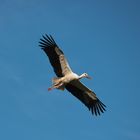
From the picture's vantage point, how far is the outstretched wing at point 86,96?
43.6 meters

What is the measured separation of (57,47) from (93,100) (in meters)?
3.46

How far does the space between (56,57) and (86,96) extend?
108 inches

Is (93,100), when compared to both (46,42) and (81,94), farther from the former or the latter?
(46,42)

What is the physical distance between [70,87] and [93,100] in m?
1.43

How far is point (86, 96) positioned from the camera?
43.9m

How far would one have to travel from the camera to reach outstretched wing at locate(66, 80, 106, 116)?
43594mm

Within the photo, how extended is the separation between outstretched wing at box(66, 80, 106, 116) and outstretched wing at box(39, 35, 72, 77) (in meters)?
0.99

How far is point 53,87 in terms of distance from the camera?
42.9 metres

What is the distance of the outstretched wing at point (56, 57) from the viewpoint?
140 ft

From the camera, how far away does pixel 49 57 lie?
42.6 metres

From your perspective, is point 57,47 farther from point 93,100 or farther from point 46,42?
point 93,100

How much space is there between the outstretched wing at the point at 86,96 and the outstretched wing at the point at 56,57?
0.99m

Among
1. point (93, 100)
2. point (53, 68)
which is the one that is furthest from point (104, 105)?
point (53, 68)

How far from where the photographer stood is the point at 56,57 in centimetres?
4275
